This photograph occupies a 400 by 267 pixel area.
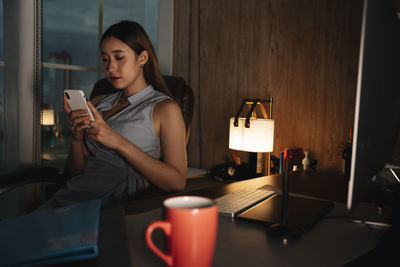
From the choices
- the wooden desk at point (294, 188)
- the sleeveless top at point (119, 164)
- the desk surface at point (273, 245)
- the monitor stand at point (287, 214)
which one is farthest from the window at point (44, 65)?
the monitor stand at point (287, 214)

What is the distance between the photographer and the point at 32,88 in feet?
6.86

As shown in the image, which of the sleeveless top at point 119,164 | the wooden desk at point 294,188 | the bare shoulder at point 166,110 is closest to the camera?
the wooden desk at point 294,188

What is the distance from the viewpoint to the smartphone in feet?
3.62

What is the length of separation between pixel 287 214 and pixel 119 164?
0.74m

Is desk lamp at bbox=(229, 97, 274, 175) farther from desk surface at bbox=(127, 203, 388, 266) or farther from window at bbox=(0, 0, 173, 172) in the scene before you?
desk surface at bbox=(127, 203, 388, 266)

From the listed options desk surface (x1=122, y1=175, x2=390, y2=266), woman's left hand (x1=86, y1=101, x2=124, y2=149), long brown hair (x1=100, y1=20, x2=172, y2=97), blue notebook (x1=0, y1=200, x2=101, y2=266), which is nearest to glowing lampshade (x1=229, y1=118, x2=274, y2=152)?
long brown hair (x1=100, y1=20, x2=172, y2=97)

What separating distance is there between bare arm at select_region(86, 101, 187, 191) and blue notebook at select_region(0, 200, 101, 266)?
55cm

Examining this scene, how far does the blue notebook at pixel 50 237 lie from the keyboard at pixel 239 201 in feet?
0.99

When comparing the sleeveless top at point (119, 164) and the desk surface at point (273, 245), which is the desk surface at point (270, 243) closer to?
the desk surface at point (273, 245)

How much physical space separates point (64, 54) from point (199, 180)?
1.44 m

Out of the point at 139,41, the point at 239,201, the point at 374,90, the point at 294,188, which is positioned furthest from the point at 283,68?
the point at 374,90

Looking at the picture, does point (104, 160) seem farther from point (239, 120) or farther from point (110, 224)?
point (239, 120)

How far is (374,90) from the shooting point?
562 millimetres

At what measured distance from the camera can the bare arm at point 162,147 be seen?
44.3 inches
